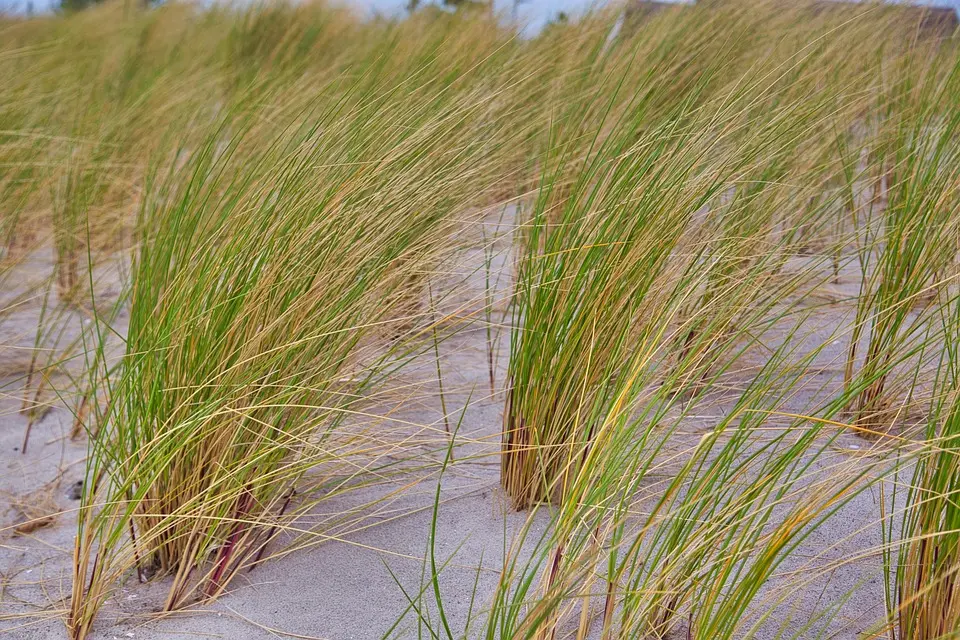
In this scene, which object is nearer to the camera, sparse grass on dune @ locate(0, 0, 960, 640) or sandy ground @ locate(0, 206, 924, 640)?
sparse grass on dune @ locate(0, 0, 960, 640)

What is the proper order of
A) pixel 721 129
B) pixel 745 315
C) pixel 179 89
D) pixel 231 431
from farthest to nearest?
pixel 179 89, pixel 721 129, pixel 745 315, pixel 231 431

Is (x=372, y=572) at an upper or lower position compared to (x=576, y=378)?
lower

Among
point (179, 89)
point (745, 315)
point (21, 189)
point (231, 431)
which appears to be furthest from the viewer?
point (179, 89)

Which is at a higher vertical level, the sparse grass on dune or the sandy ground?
the sparse grass on dune

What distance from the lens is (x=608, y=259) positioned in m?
1.66

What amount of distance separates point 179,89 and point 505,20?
1521 millimetres

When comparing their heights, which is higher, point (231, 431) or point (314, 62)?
point (314, 62)

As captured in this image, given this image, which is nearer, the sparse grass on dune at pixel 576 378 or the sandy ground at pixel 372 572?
the sparse grass on dune at pixel 576 378

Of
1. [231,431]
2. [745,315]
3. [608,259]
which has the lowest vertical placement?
[231,431]

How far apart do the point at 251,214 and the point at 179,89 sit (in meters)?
2.74

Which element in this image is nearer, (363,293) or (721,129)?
(363,293)

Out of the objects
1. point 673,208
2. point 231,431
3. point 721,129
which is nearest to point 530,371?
point 673,208

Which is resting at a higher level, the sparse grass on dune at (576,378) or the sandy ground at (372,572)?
the sparse grass on dune at (576,378)

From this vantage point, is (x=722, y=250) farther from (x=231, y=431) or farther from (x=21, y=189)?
(x=21, y=189)
